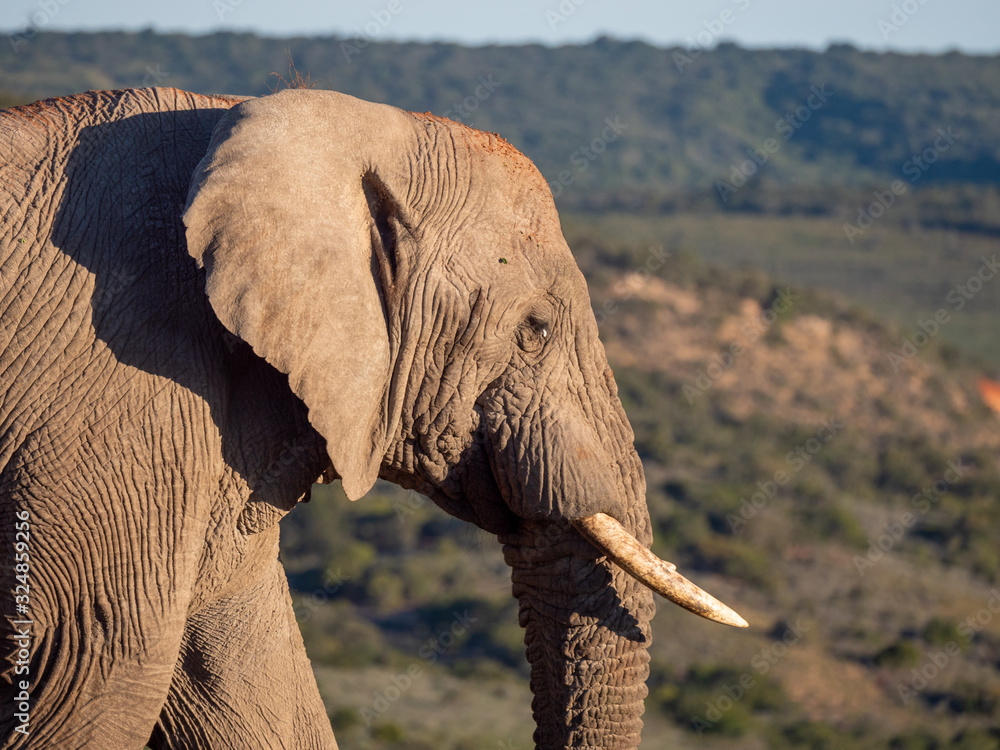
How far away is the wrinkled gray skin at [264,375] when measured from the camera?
331 cm

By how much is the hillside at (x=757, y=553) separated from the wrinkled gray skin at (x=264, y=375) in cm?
75

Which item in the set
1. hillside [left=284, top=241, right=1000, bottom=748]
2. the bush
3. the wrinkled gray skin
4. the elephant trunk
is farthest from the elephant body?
the bush

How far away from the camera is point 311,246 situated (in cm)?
335

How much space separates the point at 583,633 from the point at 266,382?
54.4 inches

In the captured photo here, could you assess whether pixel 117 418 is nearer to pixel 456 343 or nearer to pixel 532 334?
pixel 456 343

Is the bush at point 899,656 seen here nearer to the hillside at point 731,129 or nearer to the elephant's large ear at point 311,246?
the elephant's large ear at point 311,246

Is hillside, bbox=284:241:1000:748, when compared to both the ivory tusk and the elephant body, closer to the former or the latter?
the ivory tusk

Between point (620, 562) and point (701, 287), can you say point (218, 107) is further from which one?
point (701, 287)

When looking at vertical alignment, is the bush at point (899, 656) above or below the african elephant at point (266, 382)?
below

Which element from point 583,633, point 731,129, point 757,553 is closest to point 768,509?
point 757,553

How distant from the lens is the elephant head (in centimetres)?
332

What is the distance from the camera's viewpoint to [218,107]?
3.87 meters

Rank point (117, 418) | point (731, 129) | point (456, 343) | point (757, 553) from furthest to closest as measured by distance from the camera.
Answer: point (731, 129) → point (757, 553) → point (456, 343) → point (117, 418)

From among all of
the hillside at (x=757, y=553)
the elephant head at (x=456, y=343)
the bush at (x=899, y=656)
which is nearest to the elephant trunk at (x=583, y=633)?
the elephant head at (x=456, y=343)
